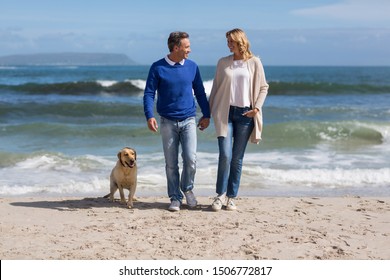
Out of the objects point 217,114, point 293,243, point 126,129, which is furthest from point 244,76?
point 126,129

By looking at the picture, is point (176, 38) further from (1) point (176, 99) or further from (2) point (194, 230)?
(2) point (194, 230)

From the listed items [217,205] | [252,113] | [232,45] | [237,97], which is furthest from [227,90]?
[217,205]

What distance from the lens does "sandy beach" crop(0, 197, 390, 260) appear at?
4656mm

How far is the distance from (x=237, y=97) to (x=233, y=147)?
557mm

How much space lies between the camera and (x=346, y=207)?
6.43 meters

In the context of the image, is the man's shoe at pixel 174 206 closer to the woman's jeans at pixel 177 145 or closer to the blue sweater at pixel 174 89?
the woman's jeans at pixel 177 145

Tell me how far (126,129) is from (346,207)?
28.5 ft

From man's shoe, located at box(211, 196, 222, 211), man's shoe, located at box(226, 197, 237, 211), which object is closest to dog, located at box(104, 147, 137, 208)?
man's shoe, located at box(211, 196, 222, 211)

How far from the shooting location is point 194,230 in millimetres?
5285

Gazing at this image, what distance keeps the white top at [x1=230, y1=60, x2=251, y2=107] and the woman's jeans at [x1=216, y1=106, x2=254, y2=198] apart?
7 cm

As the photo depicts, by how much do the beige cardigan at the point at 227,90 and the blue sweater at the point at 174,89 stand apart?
0.56 feet

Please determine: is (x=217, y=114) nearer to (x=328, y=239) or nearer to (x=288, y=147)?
(x=328, y=239)

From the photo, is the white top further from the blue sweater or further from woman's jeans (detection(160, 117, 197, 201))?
woman's jeans (detection(160, 117, 197, 201))
